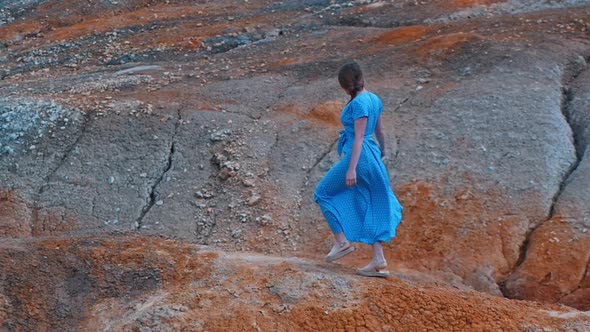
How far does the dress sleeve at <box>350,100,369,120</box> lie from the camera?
5.24 metres

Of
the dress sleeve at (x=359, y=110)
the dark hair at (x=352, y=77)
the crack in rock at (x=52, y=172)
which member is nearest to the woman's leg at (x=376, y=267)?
the dress sleeve at (x=359, y=110)

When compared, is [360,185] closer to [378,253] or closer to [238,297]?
[378,253]

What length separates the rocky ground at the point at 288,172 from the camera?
17.3ft

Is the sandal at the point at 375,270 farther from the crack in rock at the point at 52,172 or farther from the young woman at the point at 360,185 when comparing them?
the crack in rock at the point at 52,172

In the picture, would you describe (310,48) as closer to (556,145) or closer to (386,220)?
(556,145)

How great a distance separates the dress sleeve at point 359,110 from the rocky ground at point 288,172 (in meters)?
1.05

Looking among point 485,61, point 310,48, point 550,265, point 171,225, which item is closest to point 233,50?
point 310,48

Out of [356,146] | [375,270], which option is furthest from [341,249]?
[356,146]

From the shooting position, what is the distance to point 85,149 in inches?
331

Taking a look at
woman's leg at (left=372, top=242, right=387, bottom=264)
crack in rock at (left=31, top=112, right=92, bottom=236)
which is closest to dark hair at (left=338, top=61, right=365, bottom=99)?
woman's leg at (left=372, top=242, right=387, bottom=264)

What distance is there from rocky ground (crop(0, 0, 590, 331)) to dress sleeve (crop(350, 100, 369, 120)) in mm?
1046

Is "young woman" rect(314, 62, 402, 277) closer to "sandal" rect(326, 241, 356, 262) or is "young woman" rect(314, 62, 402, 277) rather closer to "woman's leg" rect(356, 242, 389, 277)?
"woman's leg" rect(356, 242, 389, 277)

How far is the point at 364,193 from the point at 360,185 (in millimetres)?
58

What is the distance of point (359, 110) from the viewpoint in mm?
5246
